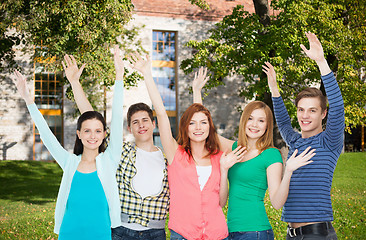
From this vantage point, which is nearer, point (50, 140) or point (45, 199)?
point (50, 140)

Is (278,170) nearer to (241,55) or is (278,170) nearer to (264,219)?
(264,219)

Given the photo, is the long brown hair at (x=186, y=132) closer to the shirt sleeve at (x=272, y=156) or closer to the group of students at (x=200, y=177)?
the group of students at (x=200, y=177)

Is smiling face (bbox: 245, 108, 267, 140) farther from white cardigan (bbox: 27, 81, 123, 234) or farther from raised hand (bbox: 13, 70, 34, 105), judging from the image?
raised hand (bbox: 13, 70, 34, 105)

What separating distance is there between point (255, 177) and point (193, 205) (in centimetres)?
58

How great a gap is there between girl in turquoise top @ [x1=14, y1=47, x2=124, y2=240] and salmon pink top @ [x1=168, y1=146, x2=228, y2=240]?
0.51 metres

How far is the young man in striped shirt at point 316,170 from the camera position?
3328 millimetres

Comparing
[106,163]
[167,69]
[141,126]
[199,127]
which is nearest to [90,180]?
[106,163]

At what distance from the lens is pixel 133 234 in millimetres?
3543

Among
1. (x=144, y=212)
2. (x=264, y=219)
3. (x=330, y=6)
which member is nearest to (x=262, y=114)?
(x=264, y=219)

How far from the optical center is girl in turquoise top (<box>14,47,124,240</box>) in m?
3.41

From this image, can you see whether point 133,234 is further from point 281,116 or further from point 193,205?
point 281,116

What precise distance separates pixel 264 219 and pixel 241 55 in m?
12.1

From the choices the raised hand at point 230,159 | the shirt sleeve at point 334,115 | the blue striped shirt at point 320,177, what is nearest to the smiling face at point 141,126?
the raised hand at point 230,159

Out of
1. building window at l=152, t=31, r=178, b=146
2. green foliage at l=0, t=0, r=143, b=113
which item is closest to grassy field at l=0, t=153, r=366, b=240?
green foliage at l=0, t=0, r=143, b=113
